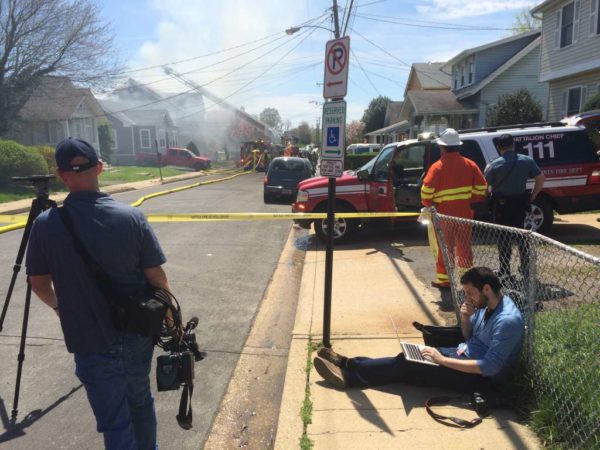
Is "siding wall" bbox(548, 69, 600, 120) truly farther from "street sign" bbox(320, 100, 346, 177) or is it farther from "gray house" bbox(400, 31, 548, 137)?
"street sign" bbox(320, 100, 346, 177)

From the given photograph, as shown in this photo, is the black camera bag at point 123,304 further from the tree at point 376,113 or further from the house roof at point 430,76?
the tree at point 376,113

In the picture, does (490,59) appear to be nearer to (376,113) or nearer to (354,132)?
(376,113)

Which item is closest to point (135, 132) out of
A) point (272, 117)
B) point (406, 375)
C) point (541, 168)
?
point (541, 168)

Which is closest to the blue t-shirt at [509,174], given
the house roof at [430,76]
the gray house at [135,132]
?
the house roof at [430,76]

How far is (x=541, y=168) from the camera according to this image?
820cm

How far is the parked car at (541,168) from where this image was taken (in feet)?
26.9

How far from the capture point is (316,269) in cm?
757

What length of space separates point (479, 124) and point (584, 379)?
26.8m

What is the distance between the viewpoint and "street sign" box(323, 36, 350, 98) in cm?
398

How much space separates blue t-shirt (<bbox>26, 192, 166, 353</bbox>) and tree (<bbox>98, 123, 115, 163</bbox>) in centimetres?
4318

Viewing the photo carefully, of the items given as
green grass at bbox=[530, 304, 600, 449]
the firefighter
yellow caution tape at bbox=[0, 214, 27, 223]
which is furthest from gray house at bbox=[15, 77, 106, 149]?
green grass at bbox=[530, 304, 600, 449]

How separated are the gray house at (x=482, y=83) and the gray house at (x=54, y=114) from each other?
23.3m

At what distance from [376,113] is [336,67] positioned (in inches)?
2327

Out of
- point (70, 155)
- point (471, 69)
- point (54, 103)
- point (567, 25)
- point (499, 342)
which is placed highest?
point (471, 69)
